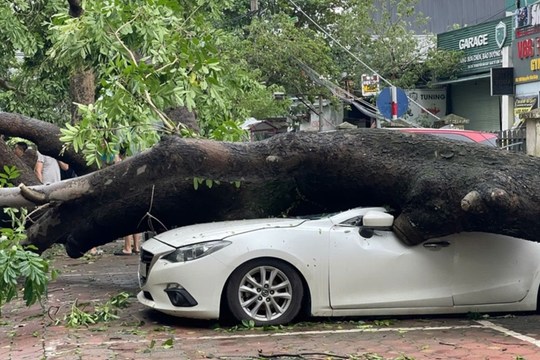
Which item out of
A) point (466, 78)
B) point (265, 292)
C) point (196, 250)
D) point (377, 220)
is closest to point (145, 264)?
point (196, 250)

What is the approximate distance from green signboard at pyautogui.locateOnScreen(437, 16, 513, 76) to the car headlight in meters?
23.1

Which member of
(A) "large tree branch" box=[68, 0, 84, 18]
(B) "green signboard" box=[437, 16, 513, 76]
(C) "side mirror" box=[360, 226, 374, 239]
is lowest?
(C) "side mirror" box=[360, 226, 374, 239]

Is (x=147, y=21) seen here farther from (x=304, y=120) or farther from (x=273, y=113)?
(x=304, y=120)

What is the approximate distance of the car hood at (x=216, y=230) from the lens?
7562mm

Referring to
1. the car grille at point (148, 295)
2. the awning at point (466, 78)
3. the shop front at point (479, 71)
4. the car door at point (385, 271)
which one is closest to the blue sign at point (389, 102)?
the shop front at point (479, 71)

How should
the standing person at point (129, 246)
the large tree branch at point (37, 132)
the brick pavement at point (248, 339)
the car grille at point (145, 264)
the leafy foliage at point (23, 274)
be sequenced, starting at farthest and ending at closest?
the standing person at point (129, 246), the large tree branch at point (37, 132), the car grille at point (145, 264), the leafy foliage at point (23, 274), the brick pavement at point (248, 339)

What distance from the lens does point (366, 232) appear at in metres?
7.73

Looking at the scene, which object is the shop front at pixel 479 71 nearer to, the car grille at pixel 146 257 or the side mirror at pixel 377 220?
the side mirror at pixel 377 220

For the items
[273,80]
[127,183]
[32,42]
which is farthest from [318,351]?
[273,80]

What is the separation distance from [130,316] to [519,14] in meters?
21.8

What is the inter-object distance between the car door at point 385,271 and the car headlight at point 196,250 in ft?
3.41

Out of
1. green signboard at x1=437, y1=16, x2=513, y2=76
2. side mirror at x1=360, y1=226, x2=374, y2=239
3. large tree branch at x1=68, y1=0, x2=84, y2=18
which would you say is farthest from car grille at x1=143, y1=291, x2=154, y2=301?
green signboard at x1=437, y1=16, x2=513, y2=76

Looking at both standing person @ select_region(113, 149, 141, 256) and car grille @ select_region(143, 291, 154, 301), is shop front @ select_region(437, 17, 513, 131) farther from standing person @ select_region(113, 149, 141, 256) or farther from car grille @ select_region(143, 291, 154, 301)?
car grille @ select_region(143, 291, 154, 301)

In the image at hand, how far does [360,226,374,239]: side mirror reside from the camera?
7.71m
